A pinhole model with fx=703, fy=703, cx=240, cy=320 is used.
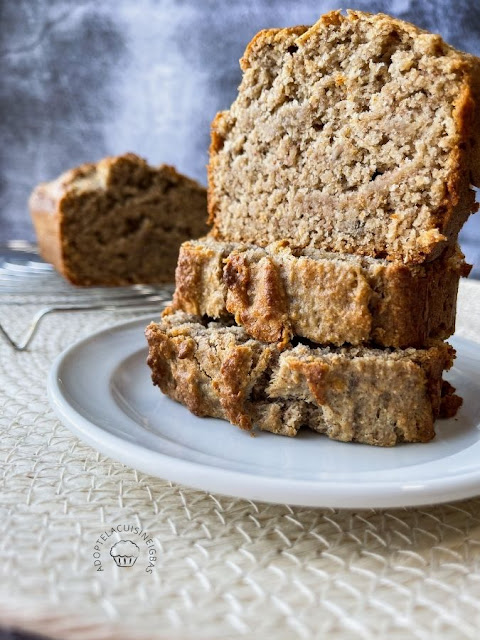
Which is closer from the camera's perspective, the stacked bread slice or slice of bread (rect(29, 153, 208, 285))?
the stacked bread slice

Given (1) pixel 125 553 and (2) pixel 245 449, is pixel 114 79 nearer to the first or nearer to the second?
(2) pixel 245 449

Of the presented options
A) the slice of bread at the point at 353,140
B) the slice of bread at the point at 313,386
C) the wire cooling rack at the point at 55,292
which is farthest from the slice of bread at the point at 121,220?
the slice of bread at the point at 313,386

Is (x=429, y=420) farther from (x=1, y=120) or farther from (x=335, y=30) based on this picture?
(x=1, y=120)

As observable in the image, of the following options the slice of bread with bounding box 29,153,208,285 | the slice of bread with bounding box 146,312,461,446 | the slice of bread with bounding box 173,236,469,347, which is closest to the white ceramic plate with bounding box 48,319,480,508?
the slice of bread with bounding box 146,312,461,446

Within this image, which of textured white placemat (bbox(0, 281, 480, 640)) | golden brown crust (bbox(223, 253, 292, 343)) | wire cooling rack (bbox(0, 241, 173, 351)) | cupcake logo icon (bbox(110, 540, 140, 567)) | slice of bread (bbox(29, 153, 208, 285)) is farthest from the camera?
slice of bread (bbox(29, 153, 208, 285))

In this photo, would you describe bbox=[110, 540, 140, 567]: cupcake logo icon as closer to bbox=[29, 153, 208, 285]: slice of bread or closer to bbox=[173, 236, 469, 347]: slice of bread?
bbox=[173, 236, 469, 347]: slice of bread

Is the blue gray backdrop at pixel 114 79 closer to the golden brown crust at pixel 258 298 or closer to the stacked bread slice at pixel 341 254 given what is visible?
the stacked bread slice at pixel 341 254
